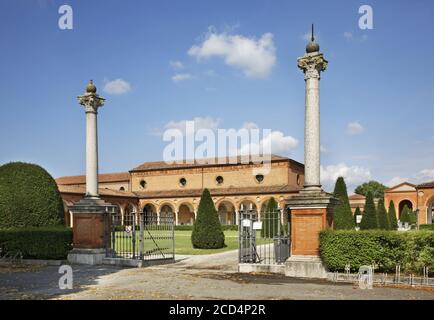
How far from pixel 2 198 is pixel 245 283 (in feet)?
32.8

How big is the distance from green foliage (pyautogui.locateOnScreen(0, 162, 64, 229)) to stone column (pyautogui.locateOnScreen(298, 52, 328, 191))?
946cm

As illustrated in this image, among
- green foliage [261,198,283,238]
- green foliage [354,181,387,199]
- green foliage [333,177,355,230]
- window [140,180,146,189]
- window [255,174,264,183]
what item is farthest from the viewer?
green foliage [354,181,387,199]

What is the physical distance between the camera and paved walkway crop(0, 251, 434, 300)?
841cm

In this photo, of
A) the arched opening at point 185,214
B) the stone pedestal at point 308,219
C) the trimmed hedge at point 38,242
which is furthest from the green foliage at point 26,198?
the arched opening at point 185,214

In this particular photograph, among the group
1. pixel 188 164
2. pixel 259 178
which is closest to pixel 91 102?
pixel 259 178

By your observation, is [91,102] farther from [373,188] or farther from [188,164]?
[373,188]

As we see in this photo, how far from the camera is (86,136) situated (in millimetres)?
15211

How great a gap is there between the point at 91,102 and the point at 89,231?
→ 4226mm

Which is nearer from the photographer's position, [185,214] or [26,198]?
[26,198]

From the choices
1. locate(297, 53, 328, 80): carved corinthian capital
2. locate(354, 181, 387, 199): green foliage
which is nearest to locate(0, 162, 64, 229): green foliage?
locate(297, 53, 328, 80): carved corinthian capital

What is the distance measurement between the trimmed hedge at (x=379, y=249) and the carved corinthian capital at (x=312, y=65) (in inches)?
159

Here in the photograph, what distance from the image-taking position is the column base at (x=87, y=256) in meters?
14.4

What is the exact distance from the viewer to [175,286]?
9.60 m

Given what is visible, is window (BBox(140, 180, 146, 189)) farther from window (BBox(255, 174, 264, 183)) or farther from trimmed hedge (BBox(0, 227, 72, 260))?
trimmed hedge (BBox(0, 227, 72, 260))
